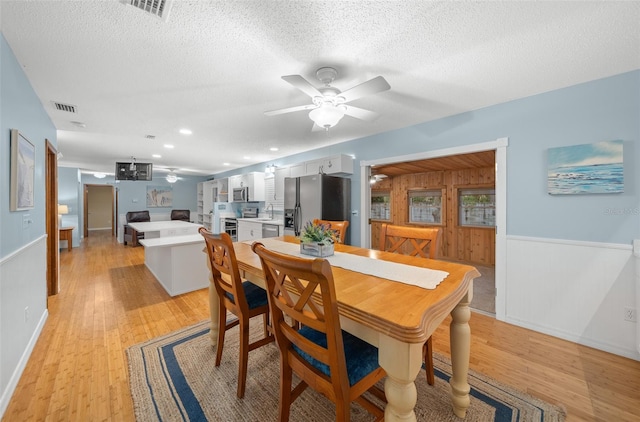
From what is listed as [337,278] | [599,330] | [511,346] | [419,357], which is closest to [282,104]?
[337,278]

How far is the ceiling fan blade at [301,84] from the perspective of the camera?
1.55 metres

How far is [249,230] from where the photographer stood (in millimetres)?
5961

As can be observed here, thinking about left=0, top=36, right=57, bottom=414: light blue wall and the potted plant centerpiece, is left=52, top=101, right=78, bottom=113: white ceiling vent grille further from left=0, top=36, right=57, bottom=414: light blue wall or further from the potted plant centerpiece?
the potted plant centerpiece

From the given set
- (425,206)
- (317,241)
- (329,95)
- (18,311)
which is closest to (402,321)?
(317,241)

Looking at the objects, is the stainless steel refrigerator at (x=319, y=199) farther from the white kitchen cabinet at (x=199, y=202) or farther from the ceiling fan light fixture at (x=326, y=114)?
the white kitchen cabinet at (x=199, y=202)

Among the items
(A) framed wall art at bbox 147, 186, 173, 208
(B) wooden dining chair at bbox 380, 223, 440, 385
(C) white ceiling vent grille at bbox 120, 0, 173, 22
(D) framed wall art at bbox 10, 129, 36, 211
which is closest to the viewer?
(C) white ceiling vent grille at bbox 120, 0, 173, 22

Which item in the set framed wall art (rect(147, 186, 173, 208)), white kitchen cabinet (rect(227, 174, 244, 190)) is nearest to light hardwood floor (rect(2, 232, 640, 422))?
white kitchen cabinet (rect(227, 174, 244, 190))

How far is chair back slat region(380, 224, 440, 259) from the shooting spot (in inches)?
78.6

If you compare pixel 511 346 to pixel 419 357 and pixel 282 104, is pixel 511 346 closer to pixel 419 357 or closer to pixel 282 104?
pixel 419 357

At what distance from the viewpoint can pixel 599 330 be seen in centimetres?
219

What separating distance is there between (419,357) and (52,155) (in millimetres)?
4708

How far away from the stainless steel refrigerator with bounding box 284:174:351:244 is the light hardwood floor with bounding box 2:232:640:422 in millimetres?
1924

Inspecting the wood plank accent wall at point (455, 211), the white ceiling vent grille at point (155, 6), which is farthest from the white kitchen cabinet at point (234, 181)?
the white ceiling vent grille at point (155, 6)

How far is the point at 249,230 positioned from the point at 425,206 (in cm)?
451
